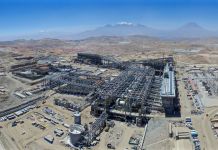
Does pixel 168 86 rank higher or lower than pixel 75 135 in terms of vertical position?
higher

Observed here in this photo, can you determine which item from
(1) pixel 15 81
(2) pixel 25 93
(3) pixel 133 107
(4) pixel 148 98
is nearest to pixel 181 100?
(4) pixel 148 98

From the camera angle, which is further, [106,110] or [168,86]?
[168,86]

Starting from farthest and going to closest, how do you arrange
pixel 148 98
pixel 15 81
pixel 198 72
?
pixel 198 72 → pixel 15 81 → pixel 148 98

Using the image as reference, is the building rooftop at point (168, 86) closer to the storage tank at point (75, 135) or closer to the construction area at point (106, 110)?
the construction area at point (106, 110)

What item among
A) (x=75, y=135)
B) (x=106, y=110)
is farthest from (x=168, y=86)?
(x=75, y=135)

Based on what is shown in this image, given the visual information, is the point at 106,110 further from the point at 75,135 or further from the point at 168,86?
the point at 168,86

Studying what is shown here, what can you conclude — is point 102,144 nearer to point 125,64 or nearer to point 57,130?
point 57,130

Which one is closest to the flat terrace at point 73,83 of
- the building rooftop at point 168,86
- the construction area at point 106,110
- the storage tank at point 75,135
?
the construction area at point 106,110

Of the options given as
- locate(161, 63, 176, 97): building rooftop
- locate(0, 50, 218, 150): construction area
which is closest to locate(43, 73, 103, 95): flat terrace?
locate(0, 50, 218, 150): construction area
